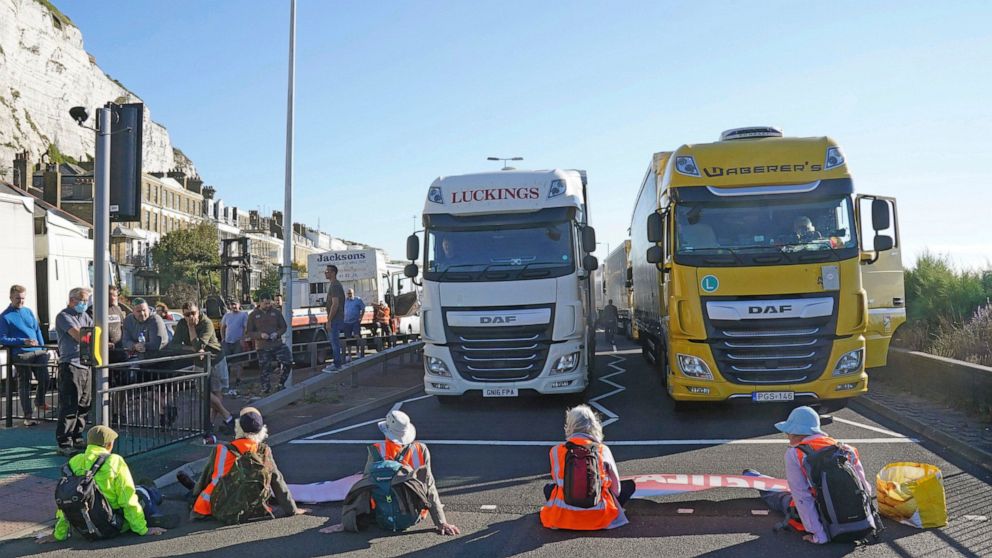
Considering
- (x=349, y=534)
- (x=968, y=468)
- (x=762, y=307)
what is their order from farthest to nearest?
1. (x=762, y=307)
2. (x=968, y=468)
3. (x=349, y=534)

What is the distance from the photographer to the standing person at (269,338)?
14102 millimetres

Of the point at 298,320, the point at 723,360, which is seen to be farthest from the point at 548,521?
the point at 298,320

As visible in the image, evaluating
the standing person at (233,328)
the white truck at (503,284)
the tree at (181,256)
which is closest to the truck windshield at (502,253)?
the white truck at (503,284)

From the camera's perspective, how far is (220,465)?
649 centimetres

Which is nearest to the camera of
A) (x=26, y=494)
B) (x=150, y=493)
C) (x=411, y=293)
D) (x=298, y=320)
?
(x=150, y=493)

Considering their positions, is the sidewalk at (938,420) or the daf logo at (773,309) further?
the daf logo at (773,309)

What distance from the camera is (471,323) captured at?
447 inches

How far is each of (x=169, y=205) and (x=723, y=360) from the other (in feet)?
247

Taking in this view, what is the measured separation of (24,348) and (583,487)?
29.0ft

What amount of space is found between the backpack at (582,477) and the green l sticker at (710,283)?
4446mm

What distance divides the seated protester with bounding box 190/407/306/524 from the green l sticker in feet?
18.7

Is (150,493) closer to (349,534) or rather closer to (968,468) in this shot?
(349,534)

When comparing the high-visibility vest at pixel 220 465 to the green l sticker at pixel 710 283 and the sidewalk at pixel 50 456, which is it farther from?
the green l sticker at pixel 710 283

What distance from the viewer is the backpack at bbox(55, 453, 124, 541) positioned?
231 inches
